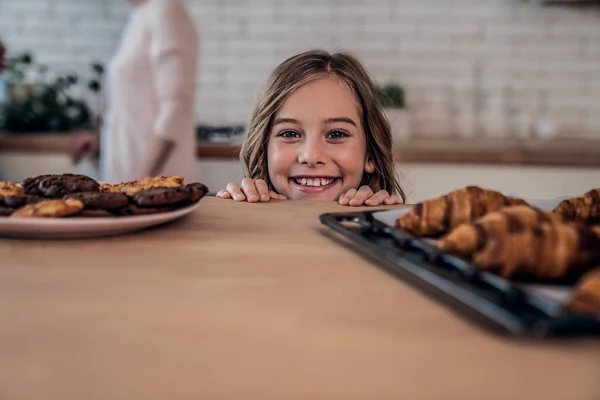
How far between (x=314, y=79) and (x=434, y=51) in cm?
183

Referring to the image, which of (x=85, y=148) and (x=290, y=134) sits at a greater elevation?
(x=290, y=134)

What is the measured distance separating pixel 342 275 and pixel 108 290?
0.18 meters

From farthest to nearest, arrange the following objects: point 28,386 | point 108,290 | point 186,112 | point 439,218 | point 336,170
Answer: point 186,112 → point 336,170 → point 439,218 → point 108,290 → point 28,386

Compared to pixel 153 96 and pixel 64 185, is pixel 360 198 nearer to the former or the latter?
pixel 64 185

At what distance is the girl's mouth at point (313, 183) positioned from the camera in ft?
4.32

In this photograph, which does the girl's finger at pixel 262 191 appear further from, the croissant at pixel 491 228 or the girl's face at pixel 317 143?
the croissant at pixel 491 228

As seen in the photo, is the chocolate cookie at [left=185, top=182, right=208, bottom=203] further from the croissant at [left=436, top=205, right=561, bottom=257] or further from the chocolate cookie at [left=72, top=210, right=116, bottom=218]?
the croissant at [left=436, top=205, right=561, bottom=257]

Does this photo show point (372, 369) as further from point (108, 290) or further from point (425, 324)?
point (108, 290)

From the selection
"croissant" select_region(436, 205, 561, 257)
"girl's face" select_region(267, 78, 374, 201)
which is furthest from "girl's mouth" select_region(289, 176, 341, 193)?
"croissant" select_region(436, 205, 561, 257)

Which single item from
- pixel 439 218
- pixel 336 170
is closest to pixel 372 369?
pixel 439 218

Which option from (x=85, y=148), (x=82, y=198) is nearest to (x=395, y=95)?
(x=85, y=148)

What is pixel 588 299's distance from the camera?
341mm

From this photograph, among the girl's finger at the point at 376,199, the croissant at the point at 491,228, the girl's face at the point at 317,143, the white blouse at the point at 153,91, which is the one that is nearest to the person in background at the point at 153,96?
the white blouse at the point at 153,91

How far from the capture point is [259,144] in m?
1.38
